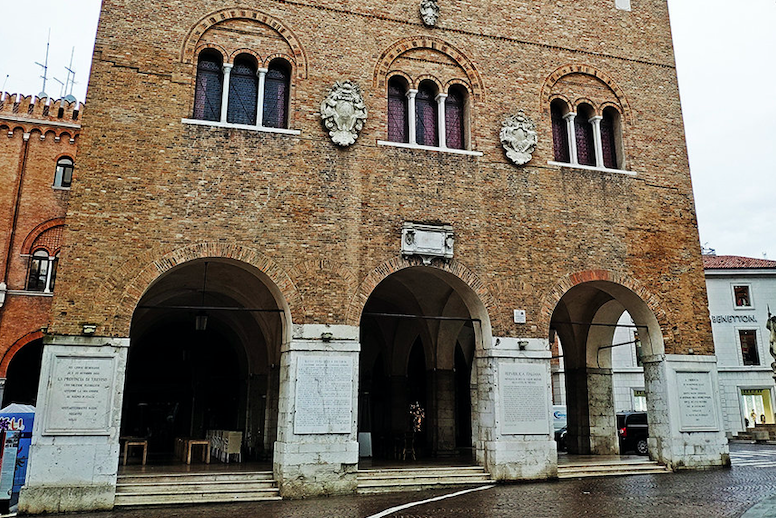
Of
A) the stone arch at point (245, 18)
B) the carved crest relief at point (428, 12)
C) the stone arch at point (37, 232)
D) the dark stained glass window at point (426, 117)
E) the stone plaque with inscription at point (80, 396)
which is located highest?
the carved crest relief at point (428, 12)

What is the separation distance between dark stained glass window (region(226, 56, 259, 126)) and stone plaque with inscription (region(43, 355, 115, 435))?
5433 mm

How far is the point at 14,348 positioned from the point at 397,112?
14.4 meters

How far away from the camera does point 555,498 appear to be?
35.2 ft

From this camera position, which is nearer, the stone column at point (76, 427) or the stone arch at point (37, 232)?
the stone column at point (76, 427)

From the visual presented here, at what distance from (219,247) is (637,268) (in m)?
9.35

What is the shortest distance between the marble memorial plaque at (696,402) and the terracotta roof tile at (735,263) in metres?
19.8

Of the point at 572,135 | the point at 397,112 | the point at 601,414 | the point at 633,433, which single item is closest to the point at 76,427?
the point at 397,112

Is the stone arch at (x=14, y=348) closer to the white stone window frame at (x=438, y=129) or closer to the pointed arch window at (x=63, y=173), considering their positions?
the pointed arch window at (x=63, y=173)

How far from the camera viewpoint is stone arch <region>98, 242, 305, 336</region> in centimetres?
1136

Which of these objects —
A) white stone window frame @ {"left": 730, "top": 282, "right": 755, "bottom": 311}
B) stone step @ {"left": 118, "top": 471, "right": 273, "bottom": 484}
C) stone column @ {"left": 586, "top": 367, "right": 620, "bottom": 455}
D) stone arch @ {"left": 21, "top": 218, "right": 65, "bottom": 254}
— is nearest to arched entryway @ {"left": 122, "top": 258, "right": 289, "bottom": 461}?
stone arch @ {"left": 21, "top": 218, "right": 65, "bottom": 254}

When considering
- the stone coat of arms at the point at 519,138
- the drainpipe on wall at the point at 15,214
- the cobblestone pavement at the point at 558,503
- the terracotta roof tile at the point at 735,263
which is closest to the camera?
the cobblestone pavement at the point at 558,503

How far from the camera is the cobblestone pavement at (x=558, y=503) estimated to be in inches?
365

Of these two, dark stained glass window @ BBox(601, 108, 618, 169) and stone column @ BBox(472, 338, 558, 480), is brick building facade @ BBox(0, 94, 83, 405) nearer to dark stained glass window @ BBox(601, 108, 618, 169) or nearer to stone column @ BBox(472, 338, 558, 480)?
stone column @ BBox(472, 338, 558, 480)

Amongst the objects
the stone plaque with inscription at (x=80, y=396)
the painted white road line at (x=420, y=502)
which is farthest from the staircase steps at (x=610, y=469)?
the stone plaque with inscription at (x=80, y=396)
